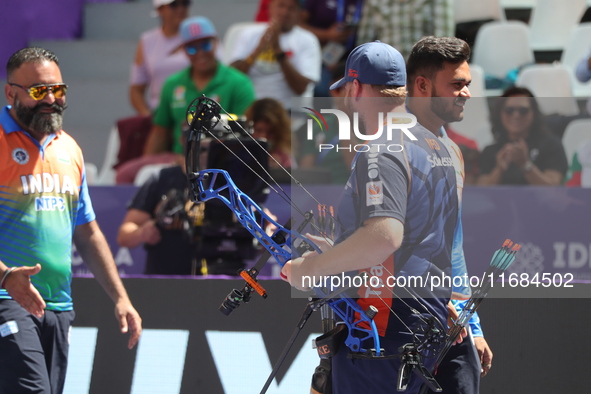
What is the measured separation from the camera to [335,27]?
26.8 feet

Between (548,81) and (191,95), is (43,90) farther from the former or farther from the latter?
(548,81)

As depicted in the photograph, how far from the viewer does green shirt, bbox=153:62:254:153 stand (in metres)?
6.80

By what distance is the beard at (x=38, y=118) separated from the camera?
12.3 feet

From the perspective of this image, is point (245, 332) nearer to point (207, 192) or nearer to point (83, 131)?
point (207, 192)

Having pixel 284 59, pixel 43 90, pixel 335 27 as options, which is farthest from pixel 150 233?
pixel 335 27

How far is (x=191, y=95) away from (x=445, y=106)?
395 cm

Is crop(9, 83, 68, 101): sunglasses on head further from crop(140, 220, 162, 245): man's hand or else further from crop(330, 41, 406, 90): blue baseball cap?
crop(140, 220, 162, 245): man's hand

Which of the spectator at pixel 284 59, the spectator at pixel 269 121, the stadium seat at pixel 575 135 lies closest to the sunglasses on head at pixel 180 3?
the spectator at pixel 284 59

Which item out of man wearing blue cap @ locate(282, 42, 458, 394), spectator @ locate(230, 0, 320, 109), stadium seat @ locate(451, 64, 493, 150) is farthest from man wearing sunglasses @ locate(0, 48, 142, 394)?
spectator @ locate(230, 0, 320, 109)

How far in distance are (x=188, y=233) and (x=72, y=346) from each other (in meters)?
1.12

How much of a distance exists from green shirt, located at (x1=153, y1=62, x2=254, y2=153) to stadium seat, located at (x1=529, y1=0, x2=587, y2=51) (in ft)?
10.8

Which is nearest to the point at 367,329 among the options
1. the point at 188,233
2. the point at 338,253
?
the point at 338,253

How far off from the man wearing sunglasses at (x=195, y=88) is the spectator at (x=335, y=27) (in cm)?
135

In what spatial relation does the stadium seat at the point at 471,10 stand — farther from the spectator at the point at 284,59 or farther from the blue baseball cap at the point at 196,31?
the blue baseball cap at the point at 196,31
